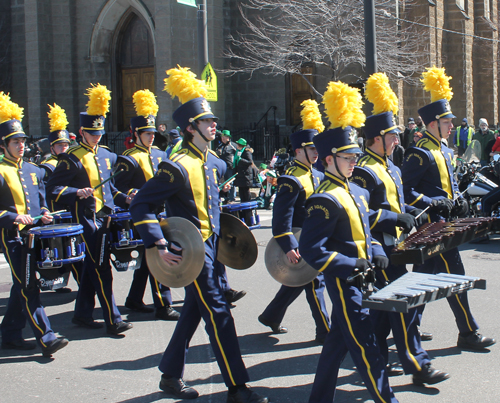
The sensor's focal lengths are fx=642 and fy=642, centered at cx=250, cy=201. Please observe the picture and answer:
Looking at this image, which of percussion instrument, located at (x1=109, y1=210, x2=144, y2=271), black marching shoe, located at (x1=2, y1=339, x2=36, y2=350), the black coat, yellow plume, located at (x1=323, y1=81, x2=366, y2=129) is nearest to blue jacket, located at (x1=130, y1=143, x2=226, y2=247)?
yellow plume, located at (x1=323, y1=81, x2=366, y2=129)

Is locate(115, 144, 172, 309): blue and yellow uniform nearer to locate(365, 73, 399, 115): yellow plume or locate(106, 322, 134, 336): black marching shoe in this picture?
locate(106, 322, 134, 336): black marching shoe

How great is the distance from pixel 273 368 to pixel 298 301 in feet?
6.98

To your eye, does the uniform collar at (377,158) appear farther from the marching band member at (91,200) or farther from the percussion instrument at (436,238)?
the marching band member at (91,200)

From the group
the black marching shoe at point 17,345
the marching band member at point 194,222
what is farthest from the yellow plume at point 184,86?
the black marching shoe at point 17,345

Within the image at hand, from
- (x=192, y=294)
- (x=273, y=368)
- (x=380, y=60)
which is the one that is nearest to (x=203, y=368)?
(x=273, y=368)

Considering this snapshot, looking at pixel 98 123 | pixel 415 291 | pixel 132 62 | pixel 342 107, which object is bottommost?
pixel 415 291

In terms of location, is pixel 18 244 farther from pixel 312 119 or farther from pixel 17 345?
pixel 312 119

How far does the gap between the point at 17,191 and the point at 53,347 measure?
4.95 ft

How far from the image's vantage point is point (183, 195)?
4734mm

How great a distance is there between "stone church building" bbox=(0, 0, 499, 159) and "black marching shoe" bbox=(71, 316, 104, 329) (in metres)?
14.7

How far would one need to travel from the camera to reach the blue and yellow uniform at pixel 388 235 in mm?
4730

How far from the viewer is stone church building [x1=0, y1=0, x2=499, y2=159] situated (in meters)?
22.6

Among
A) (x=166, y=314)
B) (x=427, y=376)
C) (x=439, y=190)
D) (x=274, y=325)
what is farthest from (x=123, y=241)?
(x=427, y=376)

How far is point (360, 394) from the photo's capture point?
469cm
